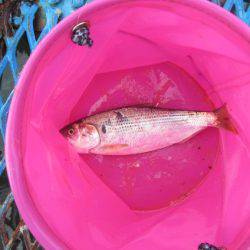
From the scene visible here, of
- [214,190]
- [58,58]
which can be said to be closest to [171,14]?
[58,58]

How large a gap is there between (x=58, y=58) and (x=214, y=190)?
3.10ft

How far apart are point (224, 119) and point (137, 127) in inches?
14.9

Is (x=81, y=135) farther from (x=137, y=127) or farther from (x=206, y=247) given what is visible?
(x=206, y=247)

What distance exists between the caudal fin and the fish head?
52 centimetres

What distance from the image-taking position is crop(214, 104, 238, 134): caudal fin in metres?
A: 2.00

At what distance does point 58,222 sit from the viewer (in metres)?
1.68

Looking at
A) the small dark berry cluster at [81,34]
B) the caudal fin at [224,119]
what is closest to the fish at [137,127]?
the caudal fin at [224,119]

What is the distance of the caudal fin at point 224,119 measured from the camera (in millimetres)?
2004

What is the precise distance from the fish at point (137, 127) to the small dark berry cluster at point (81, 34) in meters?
0.41

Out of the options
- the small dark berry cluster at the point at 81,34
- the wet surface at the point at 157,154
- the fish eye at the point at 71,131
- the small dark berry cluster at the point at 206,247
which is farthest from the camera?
the wet surface at the point at 157,154

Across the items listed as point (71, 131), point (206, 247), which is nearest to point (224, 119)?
point (206, 247)

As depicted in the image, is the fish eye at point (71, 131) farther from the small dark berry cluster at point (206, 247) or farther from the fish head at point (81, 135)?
the small dark berry cluster at point (206, 247)

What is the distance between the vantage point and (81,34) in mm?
1630

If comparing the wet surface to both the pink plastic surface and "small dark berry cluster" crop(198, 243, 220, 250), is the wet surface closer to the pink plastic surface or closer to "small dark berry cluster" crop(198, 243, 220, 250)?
the pink plastic surface
